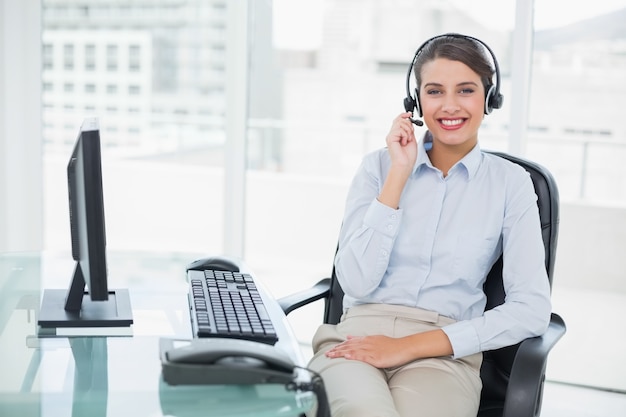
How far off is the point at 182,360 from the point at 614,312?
2.32m

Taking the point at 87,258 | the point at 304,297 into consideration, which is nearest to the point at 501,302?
the point at 304,297

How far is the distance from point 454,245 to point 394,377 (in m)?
0.35

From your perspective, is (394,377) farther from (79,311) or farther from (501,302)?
(79,311)

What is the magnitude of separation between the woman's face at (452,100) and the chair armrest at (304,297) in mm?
488

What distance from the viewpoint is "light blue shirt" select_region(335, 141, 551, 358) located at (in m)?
1.75

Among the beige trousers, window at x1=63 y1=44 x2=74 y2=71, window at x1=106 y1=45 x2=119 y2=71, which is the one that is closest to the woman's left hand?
the beige trousers

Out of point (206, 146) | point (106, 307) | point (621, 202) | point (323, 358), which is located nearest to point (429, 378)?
point (323, 358)

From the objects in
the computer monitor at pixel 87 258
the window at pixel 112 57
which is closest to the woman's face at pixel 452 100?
the computer monitor at pixel 87 258

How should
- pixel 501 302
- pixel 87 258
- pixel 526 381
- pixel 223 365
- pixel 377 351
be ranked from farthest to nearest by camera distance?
1. pixel 501 302
2. pixel 377 351
3. pixel 526 381
4. pixel 87 258
5. pixel 223 365

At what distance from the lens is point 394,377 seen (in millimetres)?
1687

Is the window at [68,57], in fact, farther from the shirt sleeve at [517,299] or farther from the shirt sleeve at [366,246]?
the shirt sleeve at [517,299]

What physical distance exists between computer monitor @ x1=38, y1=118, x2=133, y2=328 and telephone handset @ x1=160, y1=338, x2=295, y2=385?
0.66 ft

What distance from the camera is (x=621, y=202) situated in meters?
2.99

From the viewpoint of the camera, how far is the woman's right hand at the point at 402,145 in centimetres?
184
